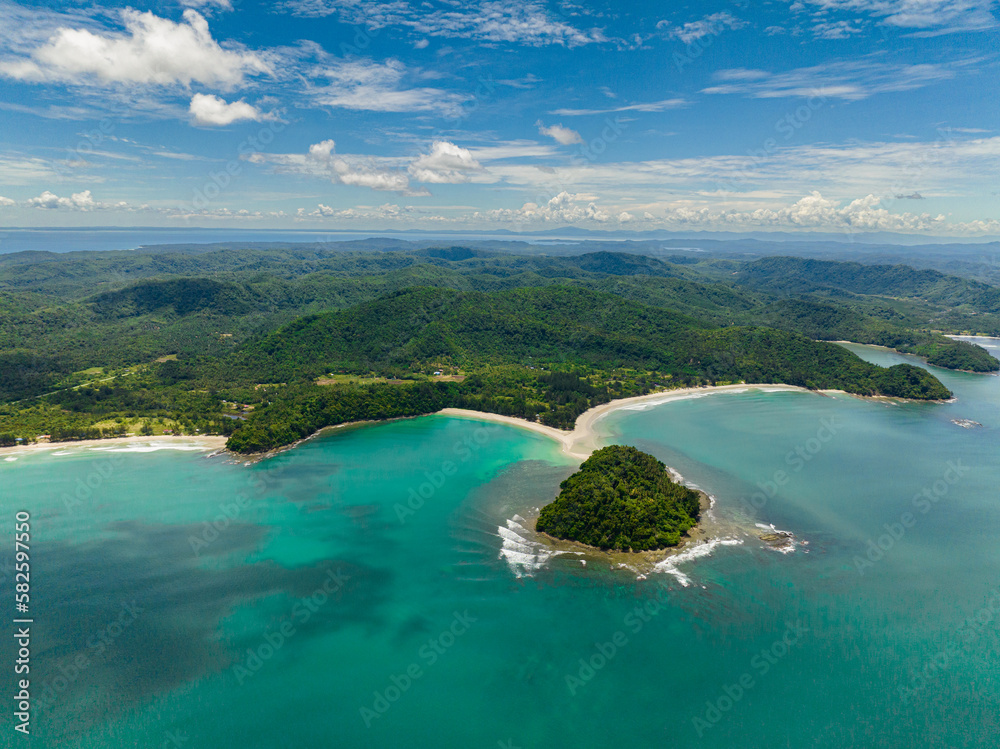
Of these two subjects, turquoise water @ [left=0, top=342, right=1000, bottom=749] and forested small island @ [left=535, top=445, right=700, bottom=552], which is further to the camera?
forested small island @ [left=535, top=445, right=700, bottom=552]

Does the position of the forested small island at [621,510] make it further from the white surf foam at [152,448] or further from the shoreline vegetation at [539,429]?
the white surf foam at [152,448]

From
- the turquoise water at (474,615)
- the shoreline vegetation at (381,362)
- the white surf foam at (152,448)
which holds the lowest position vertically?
the turquoise water at (474,615)

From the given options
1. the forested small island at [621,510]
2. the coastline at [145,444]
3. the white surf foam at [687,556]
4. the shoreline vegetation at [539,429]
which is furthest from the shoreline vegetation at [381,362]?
the white surf foam at [687,556]

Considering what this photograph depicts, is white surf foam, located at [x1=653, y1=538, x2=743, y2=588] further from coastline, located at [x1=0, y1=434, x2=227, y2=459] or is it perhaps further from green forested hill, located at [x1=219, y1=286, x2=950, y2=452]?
coastline, located at [x1=0, y1=434, x2=227, y2=459]

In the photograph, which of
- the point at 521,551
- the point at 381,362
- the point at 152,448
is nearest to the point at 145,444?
the point at 152,448

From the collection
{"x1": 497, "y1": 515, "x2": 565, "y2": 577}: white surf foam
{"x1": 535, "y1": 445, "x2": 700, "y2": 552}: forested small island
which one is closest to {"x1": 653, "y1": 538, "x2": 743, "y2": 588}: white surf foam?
{"x1": 535, "y1": 445, "x2": 700, "y2": 552}: forested small island

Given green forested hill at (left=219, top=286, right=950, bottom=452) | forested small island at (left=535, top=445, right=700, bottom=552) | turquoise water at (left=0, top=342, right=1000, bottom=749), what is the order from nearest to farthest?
1. turquoise water at (left=0, top=342, right=1000, bottom=749)
2. forested small island at (left=535, top=445, right=700, bottom=552)
3. green forested hill at (left=219, top=286, right=950, bottom=452)

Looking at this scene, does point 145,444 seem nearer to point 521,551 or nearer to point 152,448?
point 152,448
